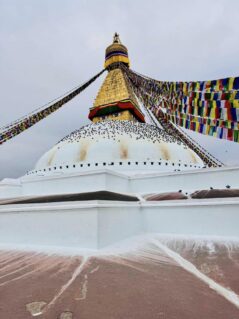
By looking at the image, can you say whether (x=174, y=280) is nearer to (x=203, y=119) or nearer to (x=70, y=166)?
(x=203, y=119)

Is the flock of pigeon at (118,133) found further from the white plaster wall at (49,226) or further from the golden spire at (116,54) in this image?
the golden spire at (116,54)

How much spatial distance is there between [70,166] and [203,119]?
207 inches

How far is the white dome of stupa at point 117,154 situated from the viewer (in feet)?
30.0

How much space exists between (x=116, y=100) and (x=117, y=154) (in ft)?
21.1

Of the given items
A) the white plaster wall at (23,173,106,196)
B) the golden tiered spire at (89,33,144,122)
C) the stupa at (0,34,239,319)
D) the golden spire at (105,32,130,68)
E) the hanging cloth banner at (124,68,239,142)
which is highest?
the golden spire at (105,32,130,68)

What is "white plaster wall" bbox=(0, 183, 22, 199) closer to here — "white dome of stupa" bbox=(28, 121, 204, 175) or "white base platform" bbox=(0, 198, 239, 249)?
"white dome of stupa" bbox=(28, 121, 204, 175)

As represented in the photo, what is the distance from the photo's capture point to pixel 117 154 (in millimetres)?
9242

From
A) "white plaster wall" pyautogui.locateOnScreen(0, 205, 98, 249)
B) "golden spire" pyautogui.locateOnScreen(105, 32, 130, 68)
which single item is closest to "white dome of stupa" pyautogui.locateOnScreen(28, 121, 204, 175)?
"white plaster wall" pyautogui.locateOnScreen(0, 205, 98, 249)

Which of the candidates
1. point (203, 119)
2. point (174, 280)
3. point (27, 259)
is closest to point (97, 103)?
point (203, 119)

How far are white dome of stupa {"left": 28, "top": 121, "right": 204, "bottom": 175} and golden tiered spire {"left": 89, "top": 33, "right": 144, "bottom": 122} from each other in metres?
3.84

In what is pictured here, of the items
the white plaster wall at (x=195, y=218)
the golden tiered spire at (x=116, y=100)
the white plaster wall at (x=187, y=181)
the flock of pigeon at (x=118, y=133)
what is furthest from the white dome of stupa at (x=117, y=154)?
the golden tiered spire at (x=116, y=100)

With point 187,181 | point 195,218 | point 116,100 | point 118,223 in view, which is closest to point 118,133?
point 187,181

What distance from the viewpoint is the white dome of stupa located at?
30.0 feet

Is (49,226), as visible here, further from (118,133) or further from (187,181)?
(118,133)
